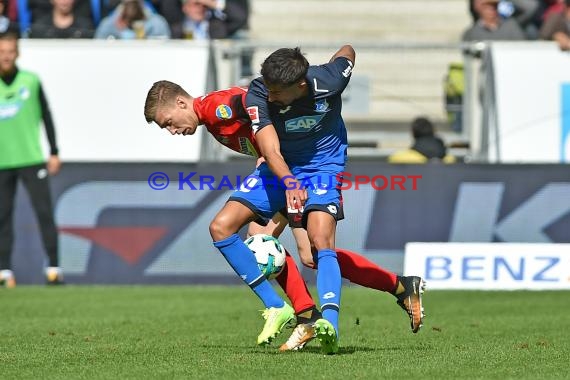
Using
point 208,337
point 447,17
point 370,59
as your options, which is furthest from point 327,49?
point 208,337

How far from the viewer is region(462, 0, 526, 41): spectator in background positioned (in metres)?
17.7

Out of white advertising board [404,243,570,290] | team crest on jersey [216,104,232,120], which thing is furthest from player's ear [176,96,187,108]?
white advertising board [404,243,570,290]

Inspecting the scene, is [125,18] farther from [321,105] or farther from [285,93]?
[285,93]

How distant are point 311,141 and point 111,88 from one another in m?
7.86

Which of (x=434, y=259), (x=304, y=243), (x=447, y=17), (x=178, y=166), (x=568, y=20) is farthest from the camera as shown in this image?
(x=447, y=17)

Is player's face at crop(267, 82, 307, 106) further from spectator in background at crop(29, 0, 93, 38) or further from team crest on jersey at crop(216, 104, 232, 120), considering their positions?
spectator in background at crop(29, 0, 93, 38)

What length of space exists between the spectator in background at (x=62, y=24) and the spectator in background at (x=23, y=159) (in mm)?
1912

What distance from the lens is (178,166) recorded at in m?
15.1

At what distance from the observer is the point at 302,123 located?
8461 mm

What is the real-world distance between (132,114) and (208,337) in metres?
6.78

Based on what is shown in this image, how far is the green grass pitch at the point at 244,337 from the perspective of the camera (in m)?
7.35

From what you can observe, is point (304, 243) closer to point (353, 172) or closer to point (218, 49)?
point (353, 172)

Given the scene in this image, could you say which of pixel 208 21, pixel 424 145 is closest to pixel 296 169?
pixel 424 145

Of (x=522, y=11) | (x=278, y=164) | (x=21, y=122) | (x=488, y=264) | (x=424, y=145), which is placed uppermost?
(x=278, y=164)
